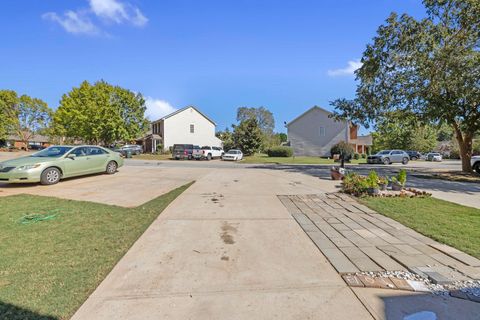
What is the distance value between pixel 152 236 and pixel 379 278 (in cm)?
333

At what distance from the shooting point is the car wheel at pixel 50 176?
9.50 m

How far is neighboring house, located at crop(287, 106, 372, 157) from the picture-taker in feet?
142

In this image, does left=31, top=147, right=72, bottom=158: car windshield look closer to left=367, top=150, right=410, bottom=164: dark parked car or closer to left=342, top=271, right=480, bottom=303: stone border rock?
left=342, top=271, right=480, bottom=303: stone border rock

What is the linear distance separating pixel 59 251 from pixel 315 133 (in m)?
43.2

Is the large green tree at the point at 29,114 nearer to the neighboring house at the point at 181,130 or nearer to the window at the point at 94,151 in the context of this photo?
the neighboring house at the point at 181,130

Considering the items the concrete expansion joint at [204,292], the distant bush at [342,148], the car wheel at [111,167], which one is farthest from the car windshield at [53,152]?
the distant bush at [342,148]

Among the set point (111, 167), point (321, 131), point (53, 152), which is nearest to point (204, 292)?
point (53, 152)

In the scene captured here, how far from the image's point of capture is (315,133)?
4422 cm

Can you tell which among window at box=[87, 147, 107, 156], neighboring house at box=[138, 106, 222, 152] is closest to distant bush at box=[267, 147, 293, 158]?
neighboring house at box=[138, 106, 222, 152]

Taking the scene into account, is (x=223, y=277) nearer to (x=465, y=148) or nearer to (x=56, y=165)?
(x=56, y=165)

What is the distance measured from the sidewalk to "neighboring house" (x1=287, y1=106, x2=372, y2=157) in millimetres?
40275

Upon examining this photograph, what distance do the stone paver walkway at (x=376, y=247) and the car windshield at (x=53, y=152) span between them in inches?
346

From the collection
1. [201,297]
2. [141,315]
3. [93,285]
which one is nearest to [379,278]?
[201,297]

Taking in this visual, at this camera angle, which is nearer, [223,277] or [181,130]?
[223,277]
